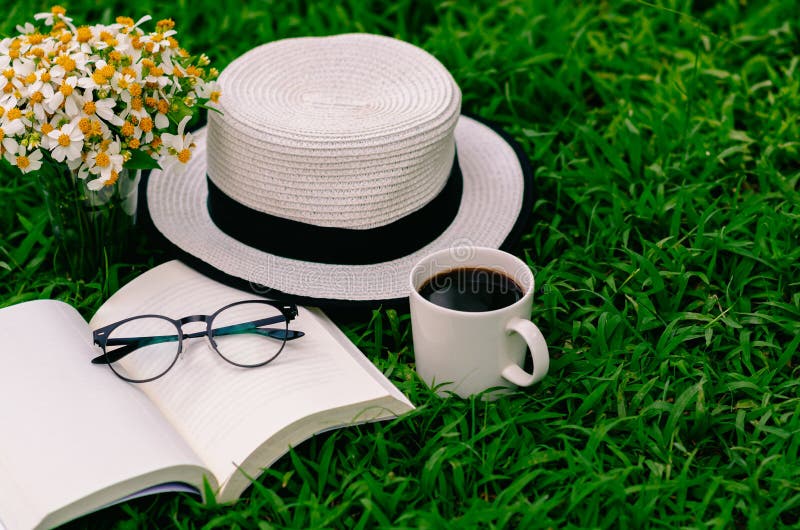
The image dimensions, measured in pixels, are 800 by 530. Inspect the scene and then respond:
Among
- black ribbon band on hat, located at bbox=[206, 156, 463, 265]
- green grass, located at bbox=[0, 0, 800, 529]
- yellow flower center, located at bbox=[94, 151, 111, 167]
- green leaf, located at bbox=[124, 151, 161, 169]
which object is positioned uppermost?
yellow flower center, located at bbox=[94, 151, 111, 167]

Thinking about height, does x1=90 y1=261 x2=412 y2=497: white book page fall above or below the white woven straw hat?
below

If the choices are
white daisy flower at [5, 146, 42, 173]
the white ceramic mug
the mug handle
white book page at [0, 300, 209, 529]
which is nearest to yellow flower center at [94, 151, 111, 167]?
white daisy flower at [5, 146, 42, 173]

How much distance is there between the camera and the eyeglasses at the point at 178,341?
1.72m

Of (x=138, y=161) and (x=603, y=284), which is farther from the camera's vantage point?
(x=603, y=284)

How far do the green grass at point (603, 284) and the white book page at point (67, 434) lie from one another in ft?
0.49

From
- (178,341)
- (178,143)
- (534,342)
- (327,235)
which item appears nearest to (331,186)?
(327,235)

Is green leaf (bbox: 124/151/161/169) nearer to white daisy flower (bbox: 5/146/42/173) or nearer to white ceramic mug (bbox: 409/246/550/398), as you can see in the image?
white daisy flower (bbox: 5/146/42/173)

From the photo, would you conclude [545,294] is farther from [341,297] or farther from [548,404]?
[341,297]

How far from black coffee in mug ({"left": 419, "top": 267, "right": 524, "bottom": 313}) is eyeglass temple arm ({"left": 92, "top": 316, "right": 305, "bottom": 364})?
0.29 m

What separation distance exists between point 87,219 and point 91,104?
0.38 meters

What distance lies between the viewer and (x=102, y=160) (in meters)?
1.75

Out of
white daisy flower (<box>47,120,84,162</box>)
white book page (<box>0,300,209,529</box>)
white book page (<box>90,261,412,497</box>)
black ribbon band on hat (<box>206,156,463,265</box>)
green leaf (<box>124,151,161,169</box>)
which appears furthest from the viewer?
black ribbon band on hat (<box>206,156,463,265</box>)

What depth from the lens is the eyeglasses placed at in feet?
5.65

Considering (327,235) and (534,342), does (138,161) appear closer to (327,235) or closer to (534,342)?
(327,235)
